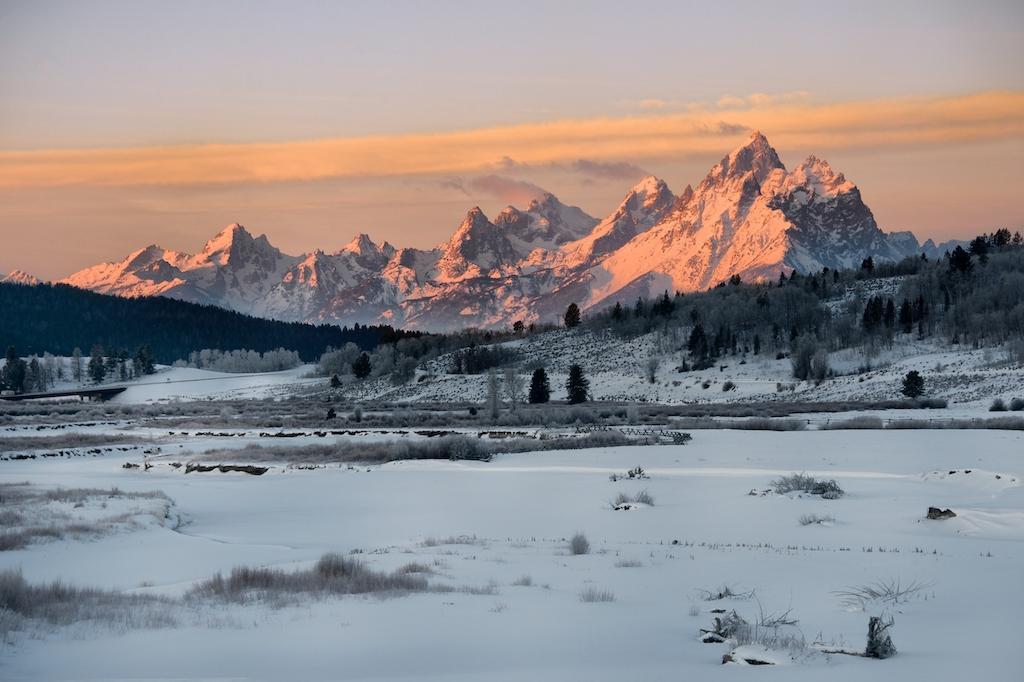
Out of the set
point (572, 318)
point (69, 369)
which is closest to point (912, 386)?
point (572, 318)

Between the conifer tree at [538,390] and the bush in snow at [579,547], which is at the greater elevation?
the conifer tree at [538,390]

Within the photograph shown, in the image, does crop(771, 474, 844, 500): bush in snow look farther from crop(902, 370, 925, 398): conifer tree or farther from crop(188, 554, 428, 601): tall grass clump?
crop(902, 370, 925, 398): conifer tree

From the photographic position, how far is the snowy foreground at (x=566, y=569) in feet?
36.1

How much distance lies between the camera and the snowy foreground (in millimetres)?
11008

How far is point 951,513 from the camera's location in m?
20.9

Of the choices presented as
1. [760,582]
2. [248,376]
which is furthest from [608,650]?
[248,376]

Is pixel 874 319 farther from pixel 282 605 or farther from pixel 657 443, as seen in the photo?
pixel 282 605

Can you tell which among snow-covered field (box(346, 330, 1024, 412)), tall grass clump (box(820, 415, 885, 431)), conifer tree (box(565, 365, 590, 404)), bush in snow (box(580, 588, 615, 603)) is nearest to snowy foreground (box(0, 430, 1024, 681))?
bush in snow (box(580, 588, 615, 603))

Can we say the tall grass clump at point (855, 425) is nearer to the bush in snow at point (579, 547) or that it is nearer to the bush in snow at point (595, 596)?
the bush in snow at point (579, 547)

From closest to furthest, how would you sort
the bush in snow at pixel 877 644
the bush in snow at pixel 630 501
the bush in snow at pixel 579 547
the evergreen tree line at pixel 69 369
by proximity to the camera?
the bush in snow at pixel 877 644 → the bush in snow at pixel 579 547 → the bush in snow at pixel 630 501 → the evergreen tree line at pixel 69 369

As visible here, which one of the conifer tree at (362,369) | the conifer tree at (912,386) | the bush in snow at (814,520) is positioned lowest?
the bush in snow at (814,520)

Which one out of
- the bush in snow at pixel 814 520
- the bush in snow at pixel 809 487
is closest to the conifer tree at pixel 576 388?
the bush in snow at pixel 809 487

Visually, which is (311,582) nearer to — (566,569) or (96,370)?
(566,569)

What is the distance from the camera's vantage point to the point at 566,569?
1661 cm
